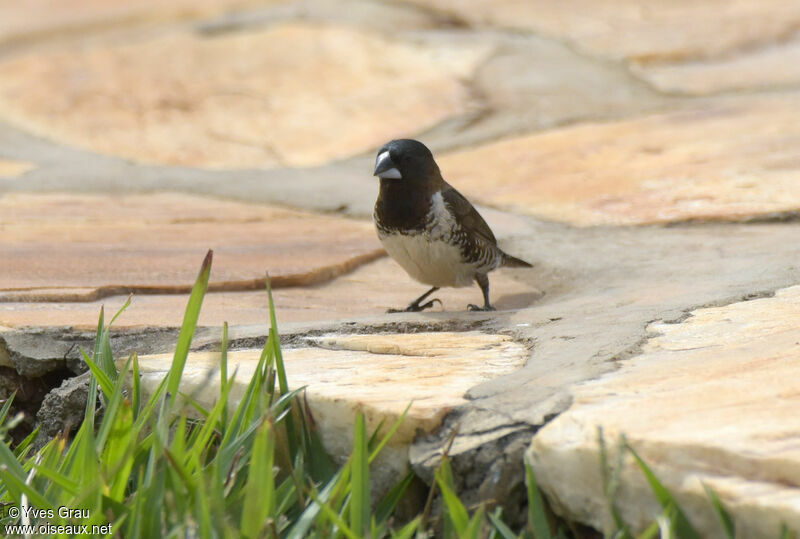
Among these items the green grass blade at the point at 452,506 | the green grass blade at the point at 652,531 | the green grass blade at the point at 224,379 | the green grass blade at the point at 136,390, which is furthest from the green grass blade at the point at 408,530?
the green grass blade at the point at 136,390

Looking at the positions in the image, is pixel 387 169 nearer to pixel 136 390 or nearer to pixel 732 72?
pixel 136 390

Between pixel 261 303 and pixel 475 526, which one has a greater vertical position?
pixel 261 303

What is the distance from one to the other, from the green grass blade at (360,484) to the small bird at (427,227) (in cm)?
152

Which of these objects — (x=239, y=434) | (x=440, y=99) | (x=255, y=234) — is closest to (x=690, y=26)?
(x=440, y=99)

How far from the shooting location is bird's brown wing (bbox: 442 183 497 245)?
10.6ft

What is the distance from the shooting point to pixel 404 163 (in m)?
3.18

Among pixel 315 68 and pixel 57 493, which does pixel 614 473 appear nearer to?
pixel 57 493

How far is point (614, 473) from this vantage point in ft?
4.75

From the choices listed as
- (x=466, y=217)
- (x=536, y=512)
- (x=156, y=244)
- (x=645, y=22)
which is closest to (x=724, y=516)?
(x=536, y=512)

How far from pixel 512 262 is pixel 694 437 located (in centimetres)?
183

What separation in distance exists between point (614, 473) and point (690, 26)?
165 inches

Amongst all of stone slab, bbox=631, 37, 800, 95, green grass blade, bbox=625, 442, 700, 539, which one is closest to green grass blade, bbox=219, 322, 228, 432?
green grass blade, bbox=625, 442, 700, 539

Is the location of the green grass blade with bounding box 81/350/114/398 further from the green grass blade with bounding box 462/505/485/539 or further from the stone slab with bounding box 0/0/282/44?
the stone slab with bounding box 0/0/282/44

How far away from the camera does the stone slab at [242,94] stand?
4.31m
